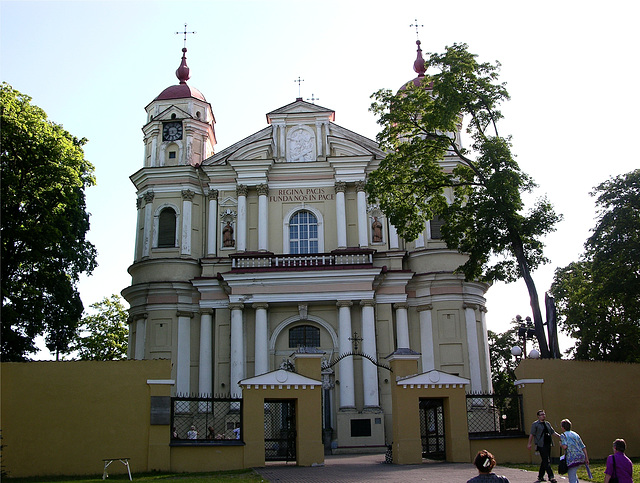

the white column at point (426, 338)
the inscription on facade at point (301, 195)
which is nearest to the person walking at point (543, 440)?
the white column at point (426, 338)

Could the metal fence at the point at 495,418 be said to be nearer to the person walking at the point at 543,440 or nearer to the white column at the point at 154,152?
the person walking at the point at 543,440

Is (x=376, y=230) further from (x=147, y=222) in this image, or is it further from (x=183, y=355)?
(x=147, y=222)

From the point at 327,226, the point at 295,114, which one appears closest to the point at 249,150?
the point at 295,114

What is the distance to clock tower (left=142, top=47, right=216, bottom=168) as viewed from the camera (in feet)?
107

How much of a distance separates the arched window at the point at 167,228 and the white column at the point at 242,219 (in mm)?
3075

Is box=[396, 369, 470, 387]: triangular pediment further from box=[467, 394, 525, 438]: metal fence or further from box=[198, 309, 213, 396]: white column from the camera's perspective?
box=[198, 309, 213, 396]: white column

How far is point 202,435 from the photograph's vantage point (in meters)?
25.9

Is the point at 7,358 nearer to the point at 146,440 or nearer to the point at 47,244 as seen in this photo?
the point at 47,244

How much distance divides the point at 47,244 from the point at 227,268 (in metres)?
8.21

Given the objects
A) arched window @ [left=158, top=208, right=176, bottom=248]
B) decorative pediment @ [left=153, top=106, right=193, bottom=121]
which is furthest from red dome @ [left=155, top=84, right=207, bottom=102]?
arched window @ [left=158, top=208, right=176, bottom=248]

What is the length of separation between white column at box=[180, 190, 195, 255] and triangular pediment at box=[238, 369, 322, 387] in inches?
577

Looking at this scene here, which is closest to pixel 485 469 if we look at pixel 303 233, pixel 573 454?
pixel 573 454

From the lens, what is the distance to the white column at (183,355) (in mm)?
28156

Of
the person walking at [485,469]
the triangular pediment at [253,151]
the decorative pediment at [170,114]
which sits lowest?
the person walking at [485,469]
